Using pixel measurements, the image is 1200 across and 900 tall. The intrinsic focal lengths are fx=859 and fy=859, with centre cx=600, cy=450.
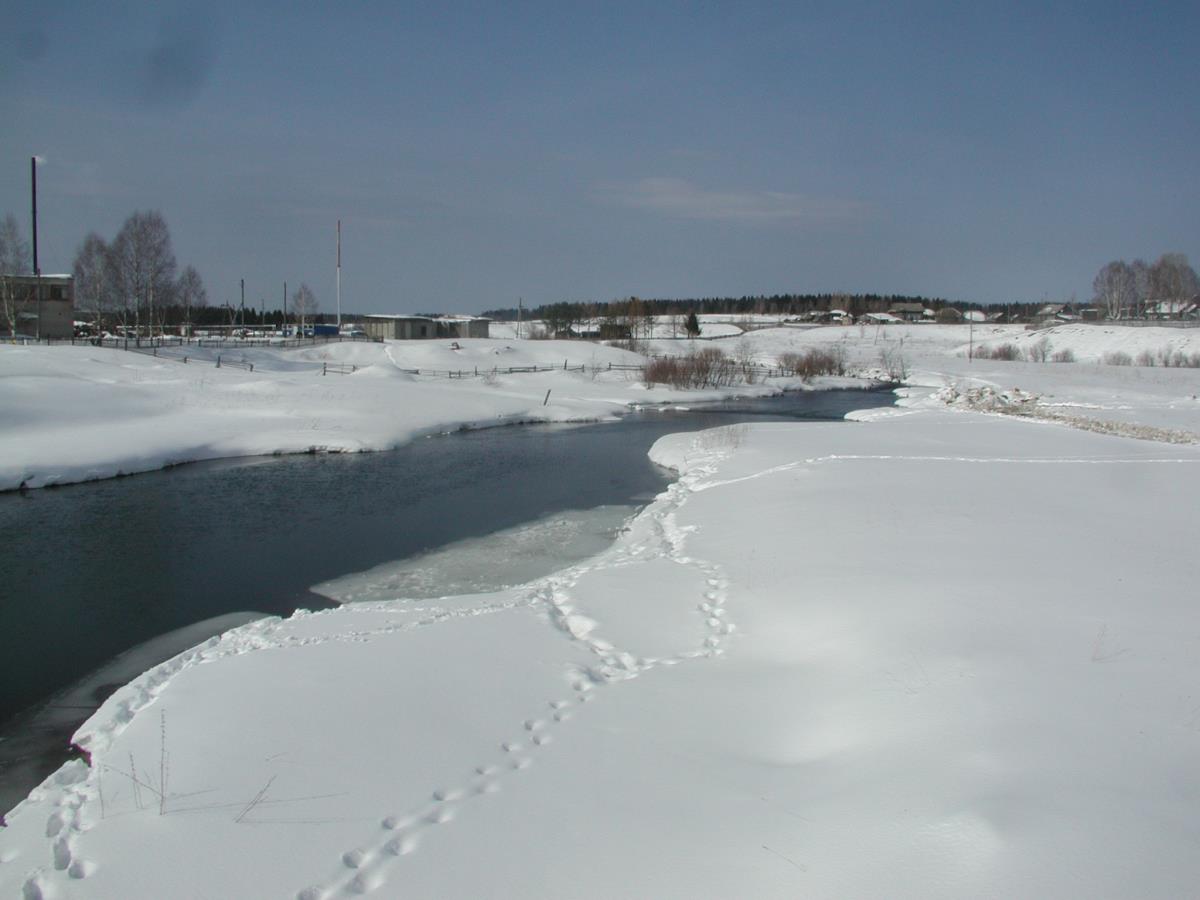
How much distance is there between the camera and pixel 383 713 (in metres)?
7.62

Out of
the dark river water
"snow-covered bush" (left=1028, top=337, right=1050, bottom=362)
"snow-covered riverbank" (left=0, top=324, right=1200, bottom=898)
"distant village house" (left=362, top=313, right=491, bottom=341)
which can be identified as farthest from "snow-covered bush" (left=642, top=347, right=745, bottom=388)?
"snow-covered riverbank" (left=0, top=324, right=1200, bottom=898)

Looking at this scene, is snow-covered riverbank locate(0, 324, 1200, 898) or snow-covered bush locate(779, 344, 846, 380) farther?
snow-covered bush locate(779, 344, 846, 380)

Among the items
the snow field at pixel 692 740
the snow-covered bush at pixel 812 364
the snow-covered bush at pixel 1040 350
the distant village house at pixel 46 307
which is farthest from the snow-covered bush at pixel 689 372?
the snow field at pixel 692 740

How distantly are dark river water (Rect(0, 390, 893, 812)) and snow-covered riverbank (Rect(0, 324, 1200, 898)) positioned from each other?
7.16 ft

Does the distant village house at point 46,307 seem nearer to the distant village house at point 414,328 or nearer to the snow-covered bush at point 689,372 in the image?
the distant village house at point 414,328

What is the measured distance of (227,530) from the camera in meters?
18.0

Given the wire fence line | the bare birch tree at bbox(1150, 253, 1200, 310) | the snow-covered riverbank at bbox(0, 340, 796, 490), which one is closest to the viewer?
the snow-covered riverbank at bbox(0, 340, 796, 490)

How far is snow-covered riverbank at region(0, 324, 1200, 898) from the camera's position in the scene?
4.96m

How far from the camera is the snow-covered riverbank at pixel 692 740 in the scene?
16.3 ft

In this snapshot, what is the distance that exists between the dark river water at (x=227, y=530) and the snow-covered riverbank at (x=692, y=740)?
2.18 m

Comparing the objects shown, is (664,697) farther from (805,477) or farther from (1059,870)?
(805,477)

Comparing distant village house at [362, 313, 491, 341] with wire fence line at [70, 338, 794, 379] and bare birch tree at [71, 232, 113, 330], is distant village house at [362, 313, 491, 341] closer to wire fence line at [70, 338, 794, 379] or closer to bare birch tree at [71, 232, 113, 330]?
wire fence line at [70, 338, 794, 379]

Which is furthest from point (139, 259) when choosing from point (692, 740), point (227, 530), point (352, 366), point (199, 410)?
point (692, 740)

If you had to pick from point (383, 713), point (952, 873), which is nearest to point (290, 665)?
point (383, 713)
